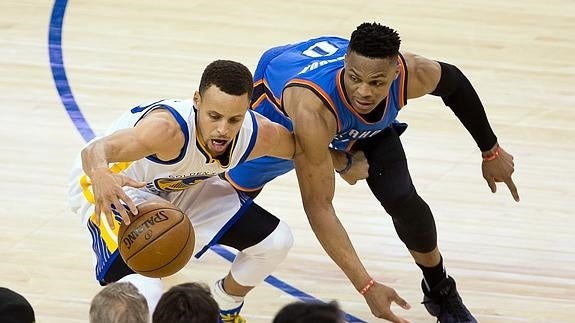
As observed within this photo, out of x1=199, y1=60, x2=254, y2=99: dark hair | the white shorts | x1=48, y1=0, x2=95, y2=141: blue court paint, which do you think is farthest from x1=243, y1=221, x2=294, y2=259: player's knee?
x1=48, y1=0, x2=95, y2=141: blue court paint

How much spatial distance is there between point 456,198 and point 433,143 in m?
0.82

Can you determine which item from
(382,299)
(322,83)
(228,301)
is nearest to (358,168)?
(322,83)

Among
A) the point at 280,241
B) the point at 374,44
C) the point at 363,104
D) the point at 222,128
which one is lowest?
the point at 280,241

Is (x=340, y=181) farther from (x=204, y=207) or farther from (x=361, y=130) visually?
(x=204, y=207)

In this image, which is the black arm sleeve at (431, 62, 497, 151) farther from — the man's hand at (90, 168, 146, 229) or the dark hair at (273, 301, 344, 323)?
the dark hair at (273, 301, 344, 323)

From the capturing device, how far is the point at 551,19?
10.4 m

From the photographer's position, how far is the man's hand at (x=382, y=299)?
16.1ft

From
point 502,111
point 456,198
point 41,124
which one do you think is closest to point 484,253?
point 456,198

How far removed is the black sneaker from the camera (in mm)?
5875

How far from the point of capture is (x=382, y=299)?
A: 4.94 metres

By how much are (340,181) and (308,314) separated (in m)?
4.87

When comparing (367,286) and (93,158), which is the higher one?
(93,158)

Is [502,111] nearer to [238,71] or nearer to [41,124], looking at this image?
[41,124]

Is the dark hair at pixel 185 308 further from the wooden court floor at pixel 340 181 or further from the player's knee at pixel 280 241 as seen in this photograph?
the wooden court floor at pixel 340 181
